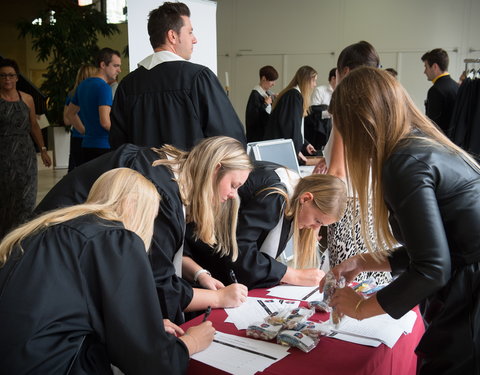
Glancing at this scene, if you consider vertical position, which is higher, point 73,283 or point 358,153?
point 358,153

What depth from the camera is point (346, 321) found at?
1.58 m

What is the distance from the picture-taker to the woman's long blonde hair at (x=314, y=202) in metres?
2.15

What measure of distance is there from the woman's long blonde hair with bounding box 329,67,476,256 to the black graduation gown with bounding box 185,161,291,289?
86 cm

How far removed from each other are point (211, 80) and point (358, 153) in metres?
1.48

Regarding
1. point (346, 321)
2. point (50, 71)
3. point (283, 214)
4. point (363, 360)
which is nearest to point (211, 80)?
point (283, 214)

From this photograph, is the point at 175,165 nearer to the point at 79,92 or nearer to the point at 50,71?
the point at 79,92

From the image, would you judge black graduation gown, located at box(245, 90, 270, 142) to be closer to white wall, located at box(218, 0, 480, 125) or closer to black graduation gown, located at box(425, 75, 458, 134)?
black graduation gown, located at box(425, 75, 458, 134)

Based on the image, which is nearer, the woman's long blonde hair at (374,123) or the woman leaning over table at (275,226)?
the woman's long blonde hair at (374,123)

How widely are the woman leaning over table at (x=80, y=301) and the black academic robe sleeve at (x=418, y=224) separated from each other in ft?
1.87

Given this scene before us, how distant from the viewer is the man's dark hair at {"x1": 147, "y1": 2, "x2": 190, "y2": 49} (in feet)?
8.64

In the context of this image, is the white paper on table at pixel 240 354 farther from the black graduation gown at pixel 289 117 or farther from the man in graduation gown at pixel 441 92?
the man in graduation gown at pixel 441 92

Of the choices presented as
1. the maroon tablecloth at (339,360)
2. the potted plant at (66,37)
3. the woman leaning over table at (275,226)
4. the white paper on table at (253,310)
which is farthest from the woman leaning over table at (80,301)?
the potted plant at (66,37)

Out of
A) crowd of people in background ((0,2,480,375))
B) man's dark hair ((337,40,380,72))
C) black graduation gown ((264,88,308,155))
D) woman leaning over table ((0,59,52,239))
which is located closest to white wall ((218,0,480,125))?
black graduation gown ((264,88,308,155))

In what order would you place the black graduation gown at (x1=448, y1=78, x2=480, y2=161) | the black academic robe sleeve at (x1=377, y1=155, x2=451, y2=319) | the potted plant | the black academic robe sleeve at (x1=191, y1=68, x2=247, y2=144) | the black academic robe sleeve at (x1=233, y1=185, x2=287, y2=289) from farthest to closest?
the potted plant
the black graduation gown at (x1=448, y1=78, x2=480, y2=161)
the black academic robe sleeve at (x1=191, y1=68, x2=247, y2=144)
the black academic robe sleeve at (x1=233, y1=185, x2=287, y2=289)
the black academic robe sleeve at (x1=377, y1=155, x2=451, y2=319)
